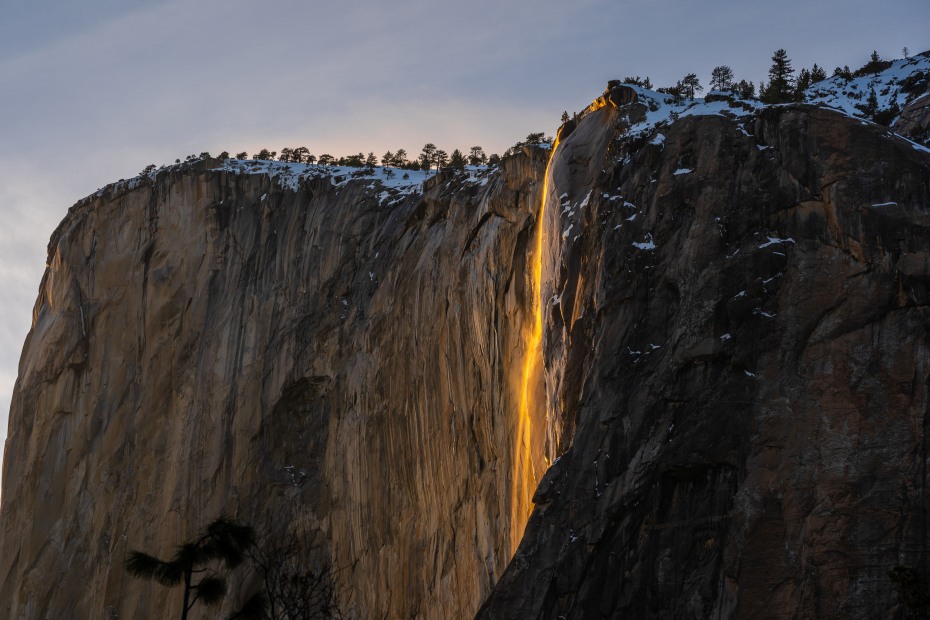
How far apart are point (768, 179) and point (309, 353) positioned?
26.6 meters

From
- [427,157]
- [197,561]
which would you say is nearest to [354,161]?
[427,157]

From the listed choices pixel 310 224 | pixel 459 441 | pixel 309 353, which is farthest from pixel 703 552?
pixel 310 224

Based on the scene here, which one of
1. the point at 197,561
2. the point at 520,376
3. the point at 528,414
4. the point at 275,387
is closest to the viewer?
the point at 197,561

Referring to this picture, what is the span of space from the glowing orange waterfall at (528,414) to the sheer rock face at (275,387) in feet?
2.97

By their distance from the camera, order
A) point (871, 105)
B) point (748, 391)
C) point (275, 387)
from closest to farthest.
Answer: point (748, 391), point (871, 105), point (275, 387)

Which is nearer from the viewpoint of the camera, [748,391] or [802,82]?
[748,391]

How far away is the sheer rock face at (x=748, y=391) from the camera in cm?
2711

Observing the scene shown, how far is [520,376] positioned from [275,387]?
17329 millimetres

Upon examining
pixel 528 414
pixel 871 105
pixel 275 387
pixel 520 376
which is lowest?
pixel 528 414

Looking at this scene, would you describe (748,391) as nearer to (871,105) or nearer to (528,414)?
(528,414)

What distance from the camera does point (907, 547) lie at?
2658 cm

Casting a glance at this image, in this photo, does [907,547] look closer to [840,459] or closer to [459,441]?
[840,459]

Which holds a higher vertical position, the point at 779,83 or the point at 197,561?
the point at 779,83

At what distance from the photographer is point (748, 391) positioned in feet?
95.3
